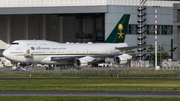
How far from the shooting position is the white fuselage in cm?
6109

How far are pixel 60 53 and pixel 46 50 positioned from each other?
305cm

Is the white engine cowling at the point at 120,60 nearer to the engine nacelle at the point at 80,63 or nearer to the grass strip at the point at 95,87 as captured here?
the engine nacelle at the point at 80,63

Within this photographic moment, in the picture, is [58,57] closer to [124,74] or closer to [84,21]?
[124,74]

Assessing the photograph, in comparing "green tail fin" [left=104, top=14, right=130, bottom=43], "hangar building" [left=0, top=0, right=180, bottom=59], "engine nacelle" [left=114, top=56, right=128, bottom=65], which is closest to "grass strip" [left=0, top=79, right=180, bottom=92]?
"engine nacelle" [left=114, top=56, right=128, bottom=65]

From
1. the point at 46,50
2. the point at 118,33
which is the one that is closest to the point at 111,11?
the point at 118,33

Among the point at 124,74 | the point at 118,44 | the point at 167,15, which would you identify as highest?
the point at 167,15

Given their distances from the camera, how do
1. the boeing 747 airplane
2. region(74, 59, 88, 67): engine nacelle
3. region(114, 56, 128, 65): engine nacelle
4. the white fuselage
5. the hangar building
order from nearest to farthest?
the white fuselage, the boeing 747 airplane, region(74, 59, 88, 67): engine nacelle, region(114, 56, 128, 65): engine nacelle, the hangar building

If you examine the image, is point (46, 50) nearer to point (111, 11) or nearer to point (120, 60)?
point (120, 60)

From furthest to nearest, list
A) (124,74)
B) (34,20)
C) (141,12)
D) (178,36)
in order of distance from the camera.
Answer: (34,20)
(141,12)
(178,36)
(124,74)

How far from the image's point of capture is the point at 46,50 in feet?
208

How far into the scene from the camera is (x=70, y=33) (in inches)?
4656

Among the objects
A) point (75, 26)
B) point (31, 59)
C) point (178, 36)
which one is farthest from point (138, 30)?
point (31, 59)

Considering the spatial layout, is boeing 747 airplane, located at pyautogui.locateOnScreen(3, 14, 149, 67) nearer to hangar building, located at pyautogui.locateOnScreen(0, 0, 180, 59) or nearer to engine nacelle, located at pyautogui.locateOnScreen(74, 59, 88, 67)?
engine nacelle, located at pyautogui.locateOnScreen(74, 59, 88, 67)

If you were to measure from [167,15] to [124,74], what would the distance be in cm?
4607
